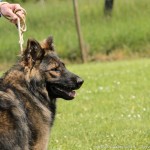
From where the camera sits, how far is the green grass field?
8.61m

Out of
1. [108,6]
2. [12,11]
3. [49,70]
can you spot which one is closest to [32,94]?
[49,70]

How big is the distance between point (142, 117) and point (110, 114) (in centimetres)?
75

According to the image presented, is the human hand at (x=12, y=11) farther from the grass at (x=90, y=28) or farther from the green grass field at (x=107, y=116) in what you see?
the grass at (x=90, y=28)

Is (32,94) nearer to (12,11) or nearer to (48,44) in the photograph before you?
(48,44)

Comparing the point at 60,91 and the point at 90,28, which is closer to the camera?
the point at 60,91

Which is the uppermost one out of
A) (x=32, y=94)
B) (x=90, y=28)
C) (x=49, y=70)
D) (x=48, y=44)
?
(x=48, y=44)

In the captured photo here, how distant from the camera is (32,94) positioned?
600 centimetres

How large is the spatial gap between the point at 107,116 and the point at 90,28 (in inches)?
667

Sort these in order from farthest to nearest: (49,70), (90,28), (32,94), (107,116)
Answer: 1. (90,28)
2. (107,116)
3. (49,70)
4. (32,94)

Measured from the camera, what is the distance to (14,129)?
5.75m

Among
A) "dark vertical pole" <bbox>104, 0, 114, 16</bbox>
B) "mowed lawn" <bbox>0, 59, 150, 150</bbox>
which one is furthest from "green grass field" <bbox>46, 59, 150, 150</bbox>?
"dark vertical pole" <bbox>104, 0, 114, 16</bbox>

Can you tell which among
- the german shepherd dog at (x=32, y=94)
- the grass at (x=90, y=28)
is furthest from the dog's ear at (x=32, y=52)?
the grass at (x=90, y=28)

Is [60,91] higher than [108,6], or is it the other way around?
[60,91]

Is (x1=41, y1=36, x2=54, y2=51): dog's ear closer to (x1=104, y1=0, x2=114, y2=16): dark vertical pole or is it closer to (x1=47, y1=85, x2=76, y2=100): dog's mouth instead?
(x1=47, y1=85, x2=76, y2=100): dog's mouth
